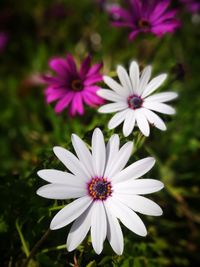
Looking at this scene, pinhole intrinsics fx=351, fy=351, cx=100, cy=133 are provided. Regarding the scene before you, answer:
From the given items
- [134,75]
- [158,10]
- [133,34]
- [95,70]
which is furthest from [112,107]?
[158,10]

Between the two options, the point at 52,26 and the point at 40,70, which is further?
the point at 52,26

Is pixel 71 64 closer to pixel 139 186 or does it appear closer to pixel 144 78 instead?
pixel 144 78

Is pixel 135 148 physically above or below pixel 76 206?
above

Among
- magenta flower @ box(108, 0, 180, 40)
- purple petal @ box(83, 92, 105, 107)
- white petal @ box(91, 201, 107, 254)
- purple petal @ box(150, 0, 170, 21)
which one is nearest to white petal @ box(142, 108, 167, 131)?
purple petal @ box(83, 92, 105, 107)

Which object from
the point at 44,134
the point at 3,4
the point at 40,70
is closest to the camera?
the point at 44,134

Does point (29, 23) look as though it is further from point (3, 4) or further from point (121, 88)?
point (121, 88)

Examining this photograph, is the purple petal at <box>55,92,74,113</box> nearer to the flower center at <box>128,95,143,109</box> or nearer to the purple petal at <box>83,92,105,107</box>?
the purple petal at <box>83,92,105,107</box>

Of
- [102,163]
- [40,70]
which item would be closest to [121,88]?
[102,163]
